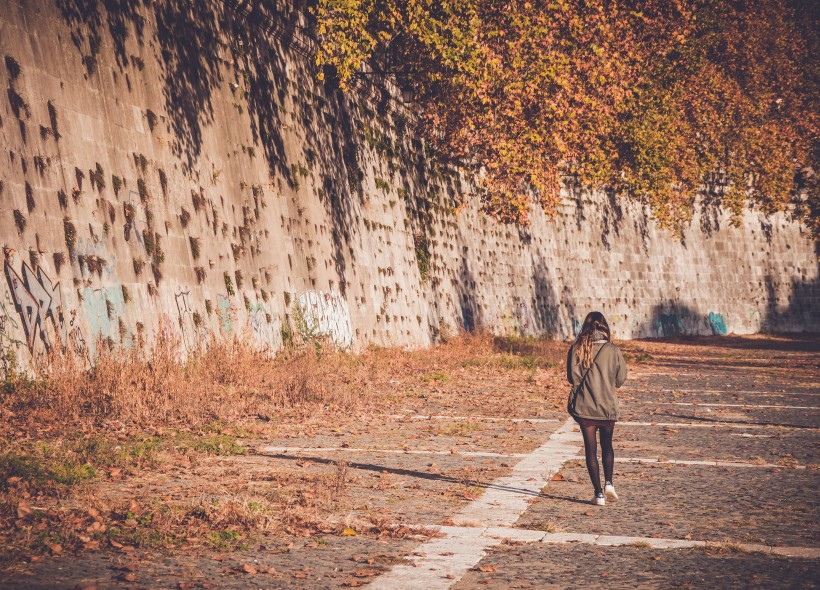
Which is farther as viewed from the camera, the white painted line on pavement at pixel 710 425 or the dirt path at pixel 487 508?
the white painted line on pavement at pixel 710 425

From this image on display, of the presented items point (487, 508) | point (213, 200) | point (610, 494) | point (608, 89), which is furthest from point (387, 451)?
point (608, 89)

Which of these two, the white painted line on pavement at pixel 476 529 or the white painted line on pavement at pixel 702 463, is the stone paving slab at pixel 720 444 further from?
the white painted line on pavement at pixel 476 529

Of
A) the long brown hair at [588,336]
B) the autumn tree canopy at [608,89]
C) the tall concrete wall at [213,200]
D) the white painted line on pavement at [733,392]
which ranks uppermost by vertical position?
the autumn tree canopy at [608,89]

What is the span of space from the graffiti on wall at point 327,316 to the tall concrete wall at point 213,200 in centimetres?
6

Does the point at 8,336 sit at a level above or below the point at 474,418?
above

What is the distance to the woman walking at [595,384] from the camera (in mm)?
8539

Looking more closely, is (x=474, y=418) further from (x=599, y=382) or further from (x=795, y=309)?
(x=795, y=309)

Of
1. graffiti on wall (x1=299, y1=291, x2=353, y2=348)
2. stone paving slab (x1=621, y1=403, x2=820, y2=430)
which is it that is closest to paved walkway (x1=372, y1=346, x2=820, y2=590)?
stone paving slab (x1=621, y1=403, x2=820, y2=430)

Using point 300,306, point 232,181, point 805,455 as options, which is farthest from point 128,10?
point 805,455

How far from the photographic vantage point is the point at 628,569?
588cm

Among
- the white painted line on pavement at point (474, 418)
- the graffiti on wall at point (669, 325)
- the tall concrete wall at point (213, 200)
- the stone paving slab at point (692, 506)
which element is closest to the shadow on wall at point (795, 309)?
the graffiti on wall at point (669, 325)

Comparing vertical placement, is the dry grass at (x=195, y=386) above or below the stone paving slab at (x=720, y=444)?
above

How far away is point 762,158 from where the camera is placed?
44.9 meters

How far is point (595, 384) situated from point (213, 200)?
10.2 meters
